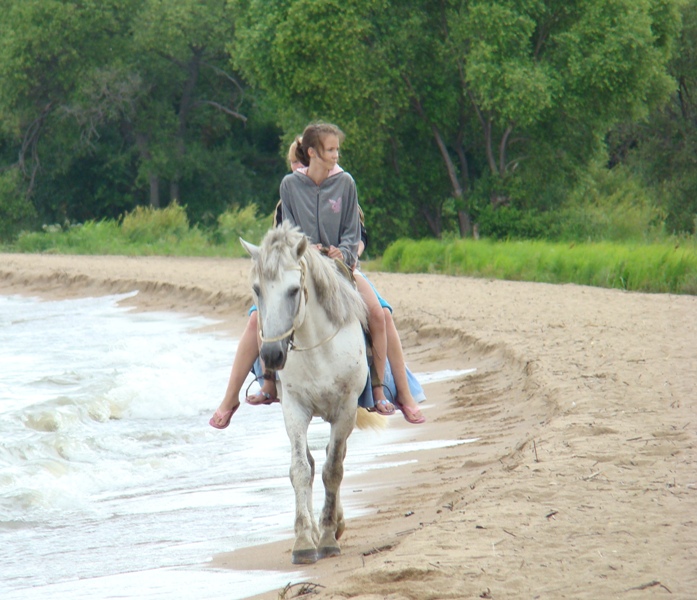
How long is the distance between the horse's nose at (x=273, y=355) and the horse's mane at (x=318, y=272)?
0.36 metres

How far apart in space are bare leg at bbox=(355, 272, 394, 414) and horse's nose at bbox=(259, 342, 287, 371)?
1.16 m

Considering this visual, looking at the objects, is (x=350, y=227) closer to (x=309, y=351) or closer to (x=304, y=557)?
(x=309, y=351)

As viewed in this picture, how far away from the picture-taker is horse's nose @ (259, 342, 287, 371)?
496 centimetres

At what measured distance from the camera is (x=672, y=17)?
28.2 metres

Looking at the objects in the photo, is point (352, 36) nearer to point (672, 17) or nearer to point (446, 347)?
point (672, 17)

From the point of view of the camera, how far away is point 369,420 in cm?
654

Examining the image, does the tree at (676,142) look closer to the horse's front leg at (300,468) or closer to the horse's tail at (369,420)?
the horse's tail at (369,420)

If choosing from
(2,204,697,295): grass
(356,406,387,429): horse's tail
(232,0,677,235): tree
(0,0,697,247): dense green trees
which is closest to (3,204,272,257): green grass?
(2,204,697,295): grass

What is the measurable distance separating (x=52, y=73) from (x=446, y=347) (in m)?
29.8

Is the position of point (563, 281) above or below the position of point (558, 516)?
below

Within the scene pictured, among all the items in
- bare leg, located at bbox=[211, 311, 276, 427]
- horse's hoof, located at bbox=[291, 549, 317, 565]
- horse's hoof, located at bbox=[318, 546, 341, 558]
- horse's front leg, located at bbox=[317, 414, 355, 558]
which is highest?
bare leg, located at bbox=[211, 311, 276, 427]

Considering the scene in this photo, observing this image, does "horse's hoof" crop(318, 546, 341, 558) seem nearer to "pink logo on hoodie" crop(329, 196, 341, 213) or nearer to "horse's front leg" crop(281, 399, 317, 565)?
"horse's front leg" crop(281, 399, 317, 565)

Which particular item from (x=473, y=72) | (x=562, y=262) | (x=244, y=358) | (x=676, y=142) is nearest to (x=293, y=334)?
(x=244, y=358)

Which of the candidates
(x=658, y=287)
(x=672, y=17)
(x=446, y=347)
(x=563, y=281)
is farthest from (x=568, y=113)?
(x=446, y=347)
